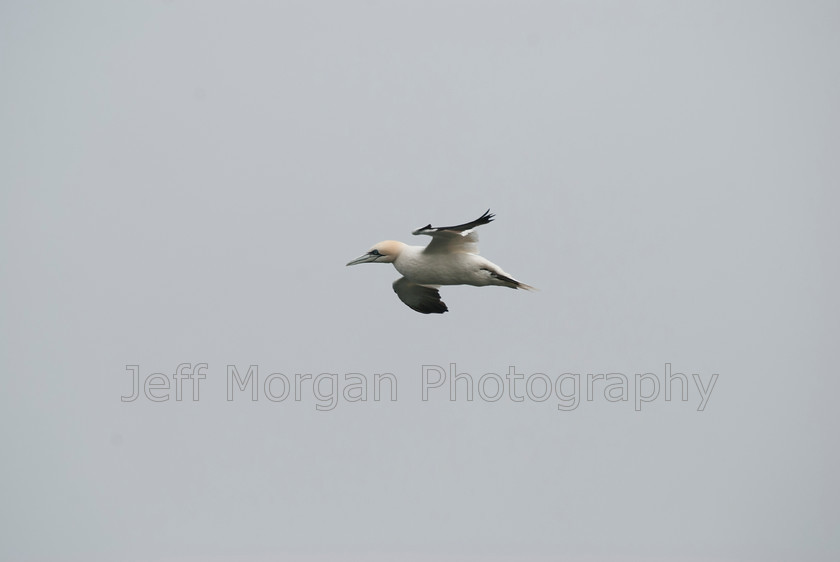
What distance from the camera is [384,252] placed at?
23344 mm

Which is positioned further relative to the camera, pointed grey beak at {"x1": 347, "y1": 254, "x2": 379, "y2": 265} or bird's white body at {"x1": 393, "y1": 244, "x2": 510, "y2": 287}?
pointed grey beak at {"x1": 347, "y1": 254, "x2": 379, "y2": 265}

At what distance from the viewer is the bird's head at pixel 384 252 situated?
23312mm

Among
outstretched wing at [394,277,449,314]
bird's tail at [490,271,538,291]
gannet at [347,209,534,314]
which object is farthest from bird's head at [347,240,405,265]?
bird's tail at [490,271,538,291]

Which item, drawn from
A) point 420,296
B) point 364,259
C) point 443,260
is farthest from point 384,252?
point 420,296

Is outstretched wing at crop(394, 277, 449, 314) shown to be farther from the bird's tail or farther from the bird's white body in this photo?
the bird's tail

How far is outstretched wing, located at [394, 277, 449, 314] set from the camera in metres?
24.8

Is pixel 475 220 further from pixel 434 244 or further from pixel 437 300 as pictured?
pixel 437 300

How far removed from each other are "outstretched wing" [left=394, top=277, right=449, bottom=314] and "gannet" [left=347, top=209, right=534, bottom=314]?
80 cm

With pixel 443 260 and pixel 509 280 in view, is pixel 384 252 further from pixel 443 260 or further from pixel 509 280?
pixel 509 280

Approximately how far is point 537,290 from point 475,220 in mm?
2224

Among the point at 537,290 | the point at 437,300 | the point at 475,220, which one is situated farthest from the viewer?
the point at 437,300

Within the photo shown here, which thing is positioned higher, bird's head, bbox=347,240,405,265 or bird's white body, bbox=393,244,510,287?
bird's head, bbox=347,240,405,265

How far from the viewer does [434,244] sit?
73.2ft

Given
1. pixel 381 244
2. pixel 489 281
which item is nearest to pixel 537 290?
pixel 489 281
